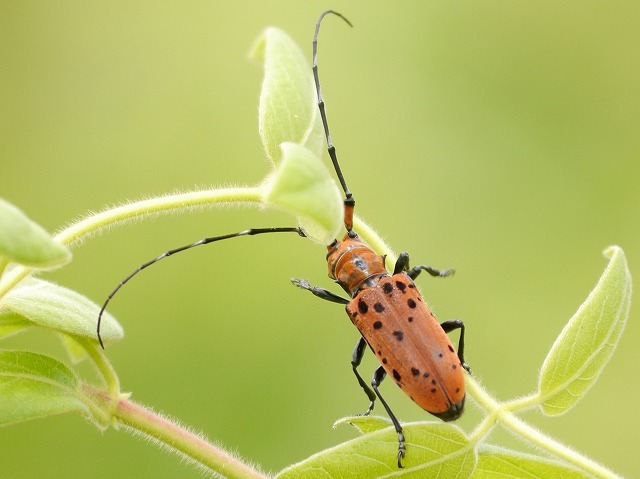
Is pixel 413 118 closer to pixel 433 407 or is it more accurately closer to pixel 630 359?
pixel 630 359

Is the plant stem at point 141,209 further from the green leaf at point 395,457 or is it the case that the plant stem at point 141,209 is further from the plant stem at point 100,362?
the green leaf at point 395,457

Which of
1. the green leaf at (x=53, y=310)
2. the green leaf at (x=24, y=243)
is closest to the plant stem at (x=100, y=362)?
the green leaf at (x=53, y=310)

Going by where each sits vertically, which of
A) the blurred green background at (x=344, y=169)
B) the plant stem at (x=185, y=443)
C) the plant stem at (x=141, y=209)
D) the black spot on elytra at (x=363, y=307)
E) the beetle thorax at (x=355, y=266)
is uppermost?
the blurred green background at (x=344, y=169)

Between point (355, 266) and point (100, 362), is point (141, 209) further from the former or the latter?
point (355, 266)

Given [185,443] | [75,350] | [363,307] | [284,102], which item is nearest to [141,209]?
[284,102]

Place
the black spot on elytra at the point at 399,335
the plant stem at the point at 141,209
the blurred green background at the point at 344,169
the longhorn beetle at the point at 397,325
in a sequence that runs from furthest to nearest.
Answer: the blurred green background at the point at 344,169
the black spot on elytra at the point at 399,335
the longhorn beetle at the point at 397,325
the plant stem at the point at 141,209

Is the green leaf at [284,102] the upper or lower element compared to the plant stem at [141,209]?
upper
